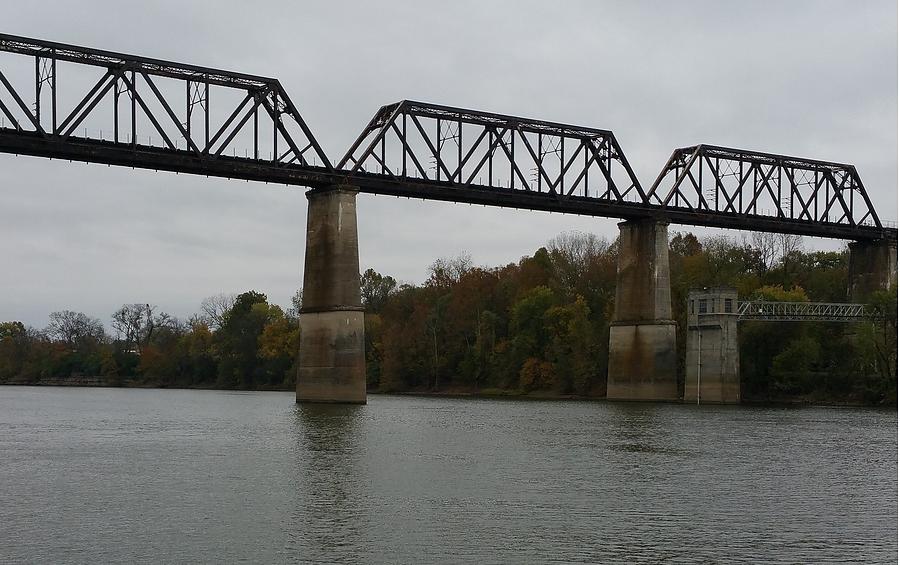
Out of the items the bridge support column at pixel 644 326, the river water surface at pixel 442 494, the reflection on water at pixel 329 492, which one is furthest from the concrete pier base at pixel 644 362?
the reflection on water at pixel 329 492

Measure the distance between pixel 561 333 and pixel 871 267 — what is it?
104 ft

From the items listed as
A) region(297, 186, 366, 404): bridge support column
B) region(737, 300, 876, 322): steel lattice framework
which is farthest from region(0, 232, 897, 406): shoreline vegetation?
region(297, 186, 366, 404): bridge support column

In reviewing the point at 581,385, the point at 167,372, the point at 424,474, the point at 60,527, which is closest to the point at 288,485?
the point at 424,474

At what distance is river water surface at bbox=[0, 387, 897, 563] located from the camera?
28328 millimetres

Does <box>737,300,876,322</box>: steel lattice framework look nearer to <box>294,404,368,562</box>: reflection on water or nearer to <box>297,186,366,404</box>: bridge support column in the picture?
<box>297,186,366,404</box>: bridge support column

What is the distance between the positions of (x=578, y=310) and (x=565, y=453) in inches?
3049

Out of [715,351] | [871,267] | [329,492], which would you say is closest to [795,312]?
[715,351]

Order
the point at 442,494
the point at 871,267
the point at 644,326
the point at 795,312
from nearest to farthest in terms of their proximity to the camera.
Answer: the point at 442,494, the point at 644,326, the point at 795,312, the point at 871,267

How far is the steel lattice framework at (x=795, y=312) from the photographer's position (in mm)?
103438

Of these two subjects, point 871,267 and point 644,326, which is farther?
point 871,267

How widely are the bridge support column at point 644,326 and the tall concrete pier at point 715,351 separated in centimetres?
187

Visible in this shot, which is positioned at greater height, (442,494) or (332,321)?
(332,321)

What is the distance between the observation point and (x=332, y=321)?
276ft

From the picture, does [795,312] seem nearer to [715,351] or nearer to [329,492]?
[715,351]
